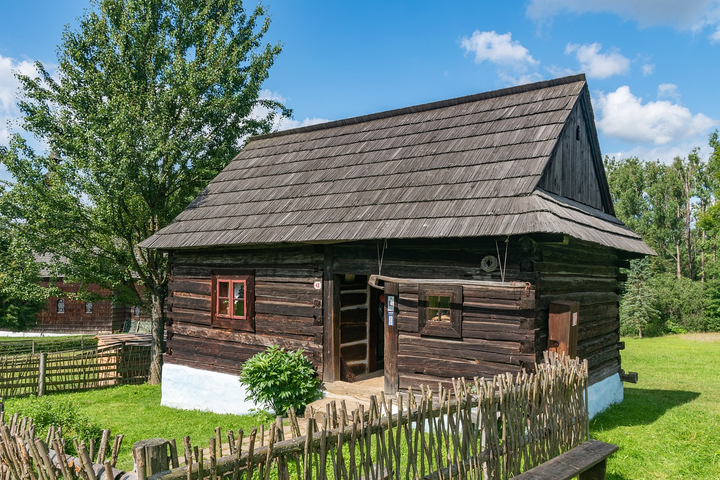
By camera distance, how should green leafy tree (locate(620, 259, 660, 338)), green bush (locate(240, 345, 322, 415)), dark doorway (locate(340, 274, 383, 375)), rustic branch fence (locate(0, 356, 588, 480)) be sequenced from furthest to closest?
green leafy tree (locate(620, 259, 660, 338)), dark doorway (locate(340, 274, 383, 375)), green bush (locate(240, 345, 322, 415)), rustic branch fence (locate(0, 356, 588, 480))

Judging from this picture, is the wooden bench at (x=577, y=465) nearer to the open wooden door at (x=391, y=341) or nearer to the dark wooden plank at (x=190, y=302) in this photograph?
the open wooden door at (x=391, y=341)

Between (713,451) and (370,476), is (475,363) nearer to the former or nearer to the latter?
(713,451)

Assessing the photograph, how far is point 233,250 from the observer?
1072 centimetres

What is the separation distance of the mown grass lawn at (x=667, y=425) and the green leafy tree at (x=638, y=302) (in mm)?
11337

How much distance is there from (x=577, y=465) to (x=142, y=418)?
323 inches

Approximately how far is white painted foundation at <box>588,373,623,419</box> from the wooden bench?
3565 mm

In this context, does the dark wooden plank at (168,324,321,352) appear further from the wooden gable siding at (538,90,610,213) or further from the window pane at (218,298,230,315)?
the wooden gable siding at (538,90,610,213)

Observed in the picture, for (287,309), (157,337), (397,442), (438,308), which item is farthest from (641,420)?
(157,337)

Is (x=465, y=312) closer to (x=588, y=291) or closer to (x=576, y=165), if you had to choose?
(x=588, y=291)

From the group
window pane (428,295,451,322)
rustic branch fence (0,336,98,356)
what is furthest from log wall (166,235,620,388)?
rustic branch fence (0,336,98,356)

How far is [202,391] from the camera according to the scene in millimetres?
10938

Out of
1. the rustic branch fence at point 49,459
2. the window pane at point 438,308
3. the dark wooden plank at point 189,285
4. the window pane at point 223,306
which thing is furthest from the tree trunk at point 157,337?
the rustic branch fence at point 49,459

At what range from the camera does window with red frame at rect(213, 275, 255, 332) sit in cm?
1041

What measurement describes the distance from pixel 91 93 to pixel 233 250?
266 inches
